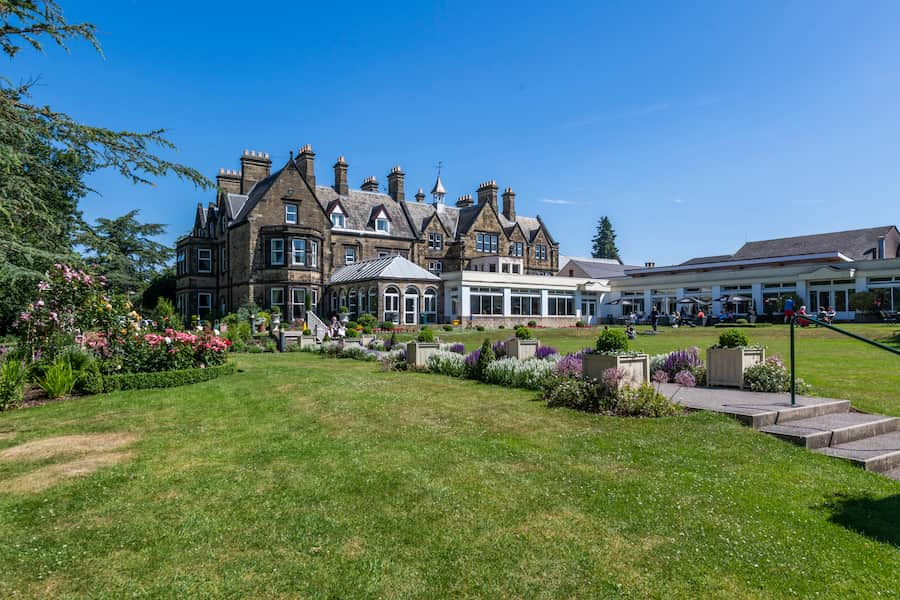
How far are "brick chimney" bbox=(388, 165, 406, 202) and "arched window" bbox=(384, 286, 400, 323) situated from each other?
15695mm

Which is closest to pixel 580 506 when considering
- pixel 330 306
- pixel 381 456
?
pixel 381 456

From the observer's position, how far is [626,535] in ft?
15.4

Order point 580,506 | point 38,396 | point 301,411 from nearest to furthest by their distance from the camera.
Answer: point 580,506 → point 301,411 → point 38,396

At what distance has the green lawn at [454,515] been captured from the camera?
159 inches

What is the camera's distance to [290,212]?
3822cm

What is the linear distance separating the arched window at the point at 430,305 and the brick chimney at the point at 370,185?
47.7ft

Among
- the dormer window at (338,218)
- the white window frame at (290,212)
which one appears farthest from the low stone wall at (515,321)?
the white window frame at (290,212)

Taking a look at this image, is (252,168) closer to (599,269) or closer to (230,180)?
(230,180)

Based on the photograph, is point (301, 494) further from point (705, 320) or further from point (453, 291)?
point (705, 320)

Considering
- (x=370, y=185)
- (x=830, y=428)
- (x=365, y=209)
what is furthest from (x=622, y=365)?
(x=370, y=185)

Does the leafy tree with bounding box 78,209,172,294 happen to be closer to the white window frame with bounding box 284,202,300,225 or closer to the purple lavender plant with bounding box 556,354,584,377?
the white window frame with bounding box 284,202,300,225

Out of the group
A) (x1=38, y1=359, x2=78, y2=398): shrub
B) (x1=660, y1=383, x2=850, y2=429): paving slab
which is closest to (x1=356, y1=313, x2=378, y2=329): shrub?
(x1=38, y1=359, x2=78, y2=398): shrub

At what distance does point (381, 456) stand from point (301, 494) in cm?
137

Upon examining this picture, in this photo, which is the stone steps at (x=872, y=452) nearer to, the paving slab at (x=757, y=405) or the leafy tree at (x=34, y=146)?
the paving slab at (x=757, y=405)
